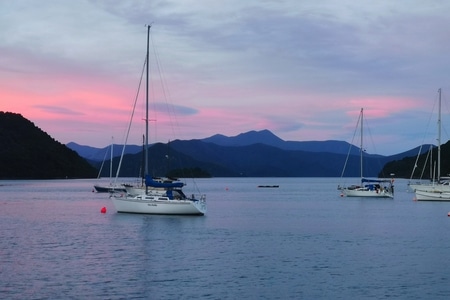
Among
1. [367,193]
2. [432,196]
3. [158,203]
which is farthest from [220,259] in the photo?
[367,193]

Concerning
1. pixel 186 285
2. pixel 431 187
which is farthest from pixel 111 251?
pixel 431 187

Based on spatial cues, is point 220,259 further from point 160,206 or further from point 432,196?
point 432,196

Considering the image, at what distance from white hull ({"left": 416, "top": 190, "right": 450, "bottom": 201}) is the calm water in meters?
35.5

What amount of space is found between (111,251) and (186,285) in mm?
11181

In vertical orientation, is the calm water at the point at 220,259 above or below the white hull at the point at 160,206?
below

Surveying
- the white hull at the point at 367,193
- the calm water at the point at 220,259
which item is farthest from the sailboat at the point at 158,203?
the white hull at the point at 367,193

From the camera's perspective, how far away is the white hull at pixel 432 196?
9073 centimetres

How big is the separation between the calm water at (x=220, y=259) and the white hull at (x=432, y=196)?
35.5 meters

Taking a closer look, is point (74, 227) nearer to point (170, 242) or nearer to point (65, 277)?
point (170, 242)

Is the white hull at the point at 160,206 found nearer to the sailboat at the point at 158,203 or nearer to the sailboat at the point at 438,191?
the sailboat at the point at 158,203

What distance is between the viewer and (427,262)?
33.4 m

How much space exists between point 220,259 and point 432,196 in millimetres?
66689

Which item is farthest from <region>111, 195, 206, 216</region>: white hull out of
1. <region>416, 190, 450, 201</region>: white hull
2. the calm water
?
<region>416, 190, 450, 201</region>: white hull

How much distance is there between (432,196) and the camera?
93.1 meters
